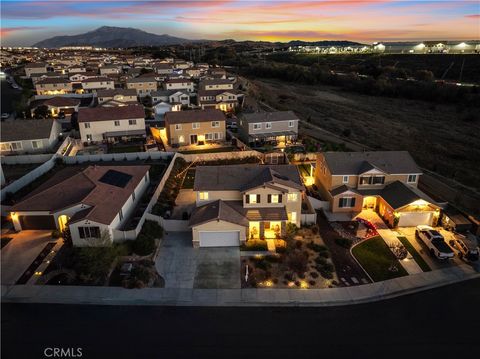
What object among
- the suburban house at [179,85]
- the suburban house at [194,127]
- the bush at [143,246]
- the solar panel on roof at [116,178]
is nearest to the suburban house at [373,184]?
the bush at [143,246]

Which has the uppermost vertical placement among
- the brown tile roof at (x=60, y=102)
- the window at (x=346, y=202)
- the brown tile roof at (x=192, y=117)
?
the brown tile roof at (x=192, y=117)

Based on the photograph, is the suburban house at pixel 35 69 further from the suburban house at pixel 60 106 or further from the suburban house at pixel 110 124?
the suburban house at pixel 110 124

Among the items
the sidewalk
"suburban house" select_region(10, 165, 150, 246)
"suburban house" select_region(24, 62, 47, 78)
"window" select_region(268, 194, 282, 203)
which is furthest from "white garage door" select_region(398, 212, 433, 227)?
"suburban house" select_region(24, 62, 47, 78)

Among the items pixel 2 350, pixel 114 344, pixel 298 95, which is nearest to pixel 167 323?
pixel 114 344

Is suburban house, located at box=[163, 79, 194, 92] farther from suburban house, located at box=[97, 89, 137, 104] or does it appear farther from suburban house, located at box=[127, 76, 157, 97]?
suburban house, located at box=[97, 89, 137, 104]

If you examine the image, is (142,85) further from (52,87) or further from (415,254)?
(415,254)

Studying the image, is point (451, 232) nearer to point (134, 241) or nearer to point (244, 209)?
point (244, 209)
